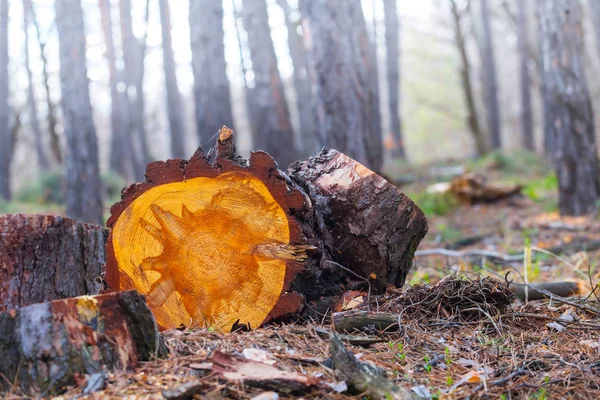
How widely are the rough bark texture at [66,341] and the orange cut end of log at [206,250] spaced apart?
0.69m

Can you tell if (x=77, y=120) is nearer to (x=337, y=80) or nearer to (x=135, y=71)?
(x=337, y=80)

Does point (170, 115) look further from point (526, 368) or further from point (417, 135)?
point (417, 135)

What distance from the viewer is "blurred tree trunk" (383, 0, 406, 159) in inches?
685

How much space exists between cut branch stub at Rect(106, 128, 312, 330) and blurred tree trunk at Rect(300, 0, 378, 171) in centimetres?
374

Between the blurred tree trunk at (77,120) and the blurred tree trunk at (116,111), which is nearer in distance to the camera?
the blurred tree trunk at (77,120)

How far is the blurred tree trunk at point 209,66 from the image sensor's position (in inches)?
334

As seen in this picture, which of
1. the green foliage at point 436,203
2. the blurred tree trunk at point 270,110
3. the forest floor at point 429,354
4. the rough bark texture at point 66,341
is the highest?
the blurred tree trunk at point 270,110

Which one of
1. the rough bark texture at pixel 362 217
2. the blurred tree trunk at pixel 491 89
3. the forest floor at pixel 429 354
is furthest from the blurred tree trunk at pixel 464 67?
the rough bark texture at pixel 362 217

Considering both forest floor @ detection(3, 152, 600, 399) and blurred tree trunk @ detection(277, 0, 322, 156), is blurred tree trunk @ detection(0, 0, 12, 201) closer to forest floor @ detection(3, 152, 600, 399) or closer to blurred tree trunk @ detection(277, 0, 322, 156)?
blurred tree trunk @ detection(277, 0, 322, 156)

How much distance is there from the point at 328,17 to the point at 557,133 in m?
3.38

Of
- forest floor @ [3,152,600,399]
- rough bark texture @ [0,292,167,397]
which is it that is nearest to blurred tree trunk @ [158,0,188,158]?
forest floor @ [3,152,600,399]

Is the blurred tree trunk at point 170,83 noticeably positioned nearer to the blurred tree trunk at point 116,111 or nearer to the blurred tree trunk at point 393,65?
the blurred tree trunk at point 116,111

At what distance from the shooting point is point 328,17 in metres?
6.77

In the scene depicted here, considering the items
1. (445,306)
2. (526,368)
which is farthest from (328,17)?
(526,368)
